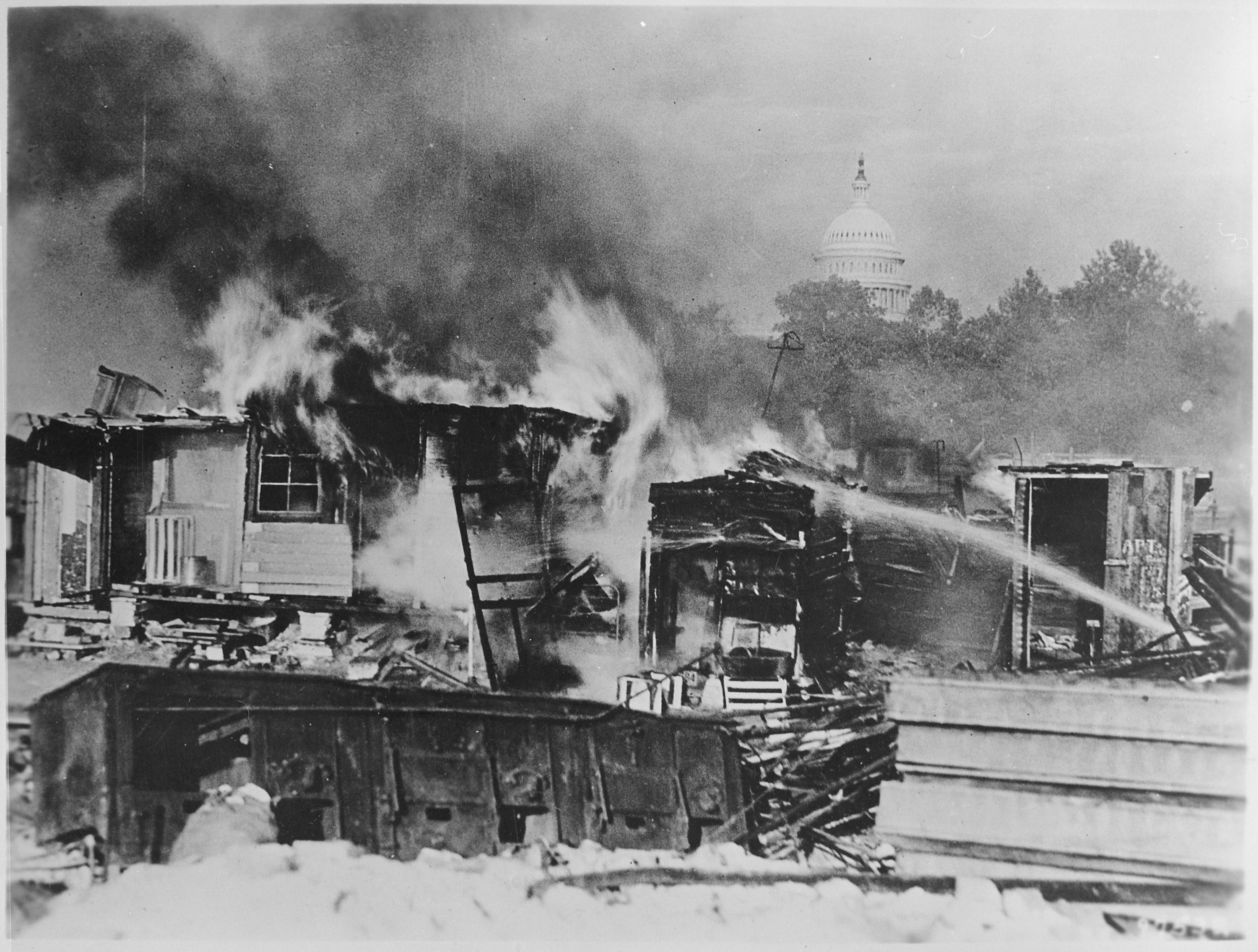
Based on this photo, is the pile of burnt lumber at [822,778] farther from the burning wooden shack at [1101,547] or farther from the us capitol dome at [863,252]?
the us capitol dome at [863,252]

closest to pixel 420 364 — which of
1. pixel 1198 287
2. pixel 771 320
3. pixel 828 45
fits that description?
pixel 771 320

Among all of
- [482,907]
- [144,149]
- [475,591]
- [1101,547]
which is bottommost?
[482,907]

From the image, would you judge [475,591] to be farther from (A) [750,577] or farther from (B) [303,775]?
(A) [750,577]

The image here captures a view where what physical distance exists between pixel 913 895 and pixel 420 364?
9.81 ft

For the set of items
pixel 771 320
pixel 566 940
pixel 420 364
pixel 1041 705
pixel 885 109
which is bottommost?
pixel 566 940

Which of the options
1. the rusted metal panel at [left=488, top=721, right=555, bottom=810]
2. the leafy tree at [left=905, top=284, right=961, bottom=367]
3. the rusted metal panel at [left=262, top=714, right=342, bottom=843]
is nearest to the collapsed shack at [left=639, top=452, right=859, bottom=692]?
the rusted metal panel at [left=488, top=721, right=555, bottom=810]

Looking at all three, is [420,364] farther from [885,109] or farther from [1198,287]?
[1198,287]

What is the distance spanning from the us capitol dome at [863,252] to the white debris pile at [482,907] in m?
2.43

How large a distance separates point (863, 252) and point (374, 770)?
9.58ft

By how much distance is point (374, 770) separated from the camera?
334cm

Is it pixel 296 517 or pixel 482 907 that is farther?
pixel 296 517

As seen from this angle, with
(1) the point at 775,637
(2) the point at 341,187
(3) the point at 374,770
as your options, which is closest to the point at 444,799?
(3) the point at 374,770

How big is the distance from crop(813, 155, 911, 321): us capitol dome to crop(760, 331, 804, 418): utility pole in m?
0.28

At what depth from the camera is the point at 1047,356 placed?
132 inches
